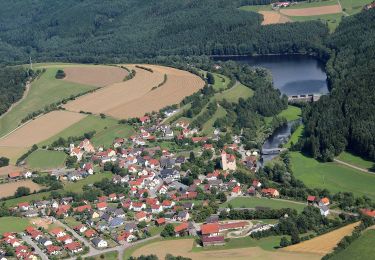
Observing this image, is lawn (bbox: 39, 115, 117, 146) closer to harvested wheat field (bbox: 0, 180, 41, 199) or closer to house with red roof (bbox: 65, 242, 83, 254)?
harvested wheat field (bbox: 0, 180, 41, 199)

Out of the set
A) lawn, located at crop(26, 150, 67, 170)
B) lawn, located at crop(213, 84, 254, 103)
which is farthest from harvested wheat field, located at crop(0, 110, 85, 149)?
lawn, located at crop(213, 84, 254, 103)

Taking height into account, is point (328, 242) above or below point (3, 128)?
above

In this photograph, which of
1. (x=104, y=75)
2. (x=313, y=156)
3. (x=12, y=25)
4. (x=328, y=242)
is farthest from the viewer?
(x=12, y=25)

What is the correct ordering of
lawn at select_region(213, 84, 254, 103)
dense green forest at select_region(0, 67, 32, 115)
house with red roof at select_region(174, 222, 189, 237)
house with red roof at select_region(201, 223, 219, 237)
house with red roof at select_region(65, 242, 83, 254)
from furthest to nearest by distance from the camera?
dense green forest at select_region(0, 67, 32, 115), lawn at select_region(213, 84, 254, 103), house with red roof at select_region(174, 222, 189, 237), house with red roof at select_region(65, 242, 83, 254), house with red roof at select_region(201, 223, 219, 237)

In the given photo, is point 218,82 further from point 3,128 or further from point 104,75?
point 3,128

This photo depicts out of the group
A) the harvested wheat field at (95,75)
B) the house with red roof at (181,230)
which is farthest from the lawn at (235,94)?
the house with red roof at (181,230)

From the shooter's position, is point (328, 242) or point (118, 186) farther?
point (118, 186)

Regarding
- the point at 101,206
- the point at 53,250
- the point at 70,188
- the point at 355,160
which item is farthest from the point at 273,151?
the point at 53,250

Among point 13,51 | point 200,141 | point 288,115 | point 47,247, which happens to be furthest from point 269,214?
point 13,51

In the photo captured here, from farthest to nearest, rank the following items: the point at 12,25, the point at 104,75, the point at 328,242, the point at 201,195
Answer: the point at 12,25 → the point at 104,75 → the point at 201,195 → the point at 328,242
